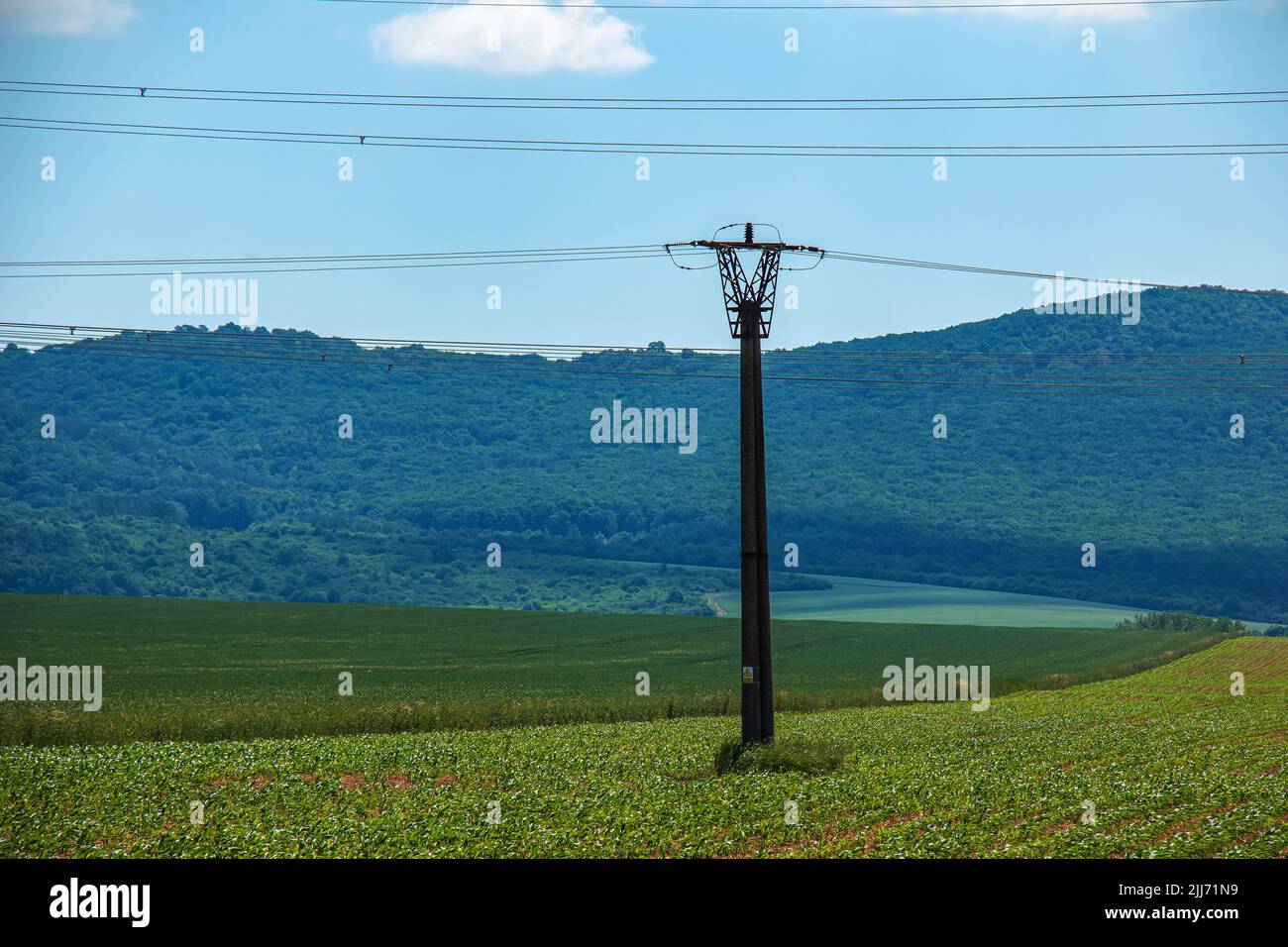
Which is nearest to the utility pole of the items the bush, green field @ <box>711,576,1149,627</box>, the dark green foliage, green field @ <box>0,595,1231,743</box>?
the bush

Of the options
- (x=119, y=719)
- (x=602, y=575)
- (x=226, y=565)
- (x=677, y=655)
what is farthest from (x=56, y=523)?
(x=119, y=719)

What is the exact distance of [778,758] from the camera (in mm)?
29328

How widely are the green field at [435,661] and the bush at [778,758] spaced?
1501 centimetres

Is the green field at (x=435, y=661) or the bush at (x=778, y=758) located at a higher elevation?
the bush at (x=778, y=758)

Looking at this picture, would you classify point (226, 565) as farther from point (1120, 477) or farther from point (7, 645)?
point (1120, 477)

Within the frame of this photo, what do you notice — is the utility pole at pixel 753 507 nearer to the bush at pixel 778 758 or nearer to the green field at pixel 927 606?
the bush at pixel 778 758

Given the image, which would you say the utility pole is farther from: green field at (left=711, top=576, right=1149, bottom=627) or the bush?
green field at (left=711, top=576, right=1149, bottom=627)

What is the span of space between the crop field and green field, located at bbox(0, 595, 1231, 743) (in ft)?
17.1

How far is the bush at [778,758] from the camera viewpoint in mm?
29188

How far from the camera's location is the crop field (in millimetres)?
21156

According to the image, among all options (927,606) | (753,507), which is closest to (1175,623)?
(927,606)

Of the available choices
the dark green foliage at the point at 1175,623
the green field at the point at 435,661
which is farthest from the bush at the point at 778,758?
the dark green foliage at the point at 1175,623

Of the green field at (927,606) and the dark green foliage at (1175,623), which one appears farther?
the green field at (927,606)

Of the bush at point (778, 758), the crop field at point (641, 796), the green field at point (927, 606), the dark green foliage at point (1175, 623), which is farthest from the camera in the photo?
the green field at point (927, 606)
